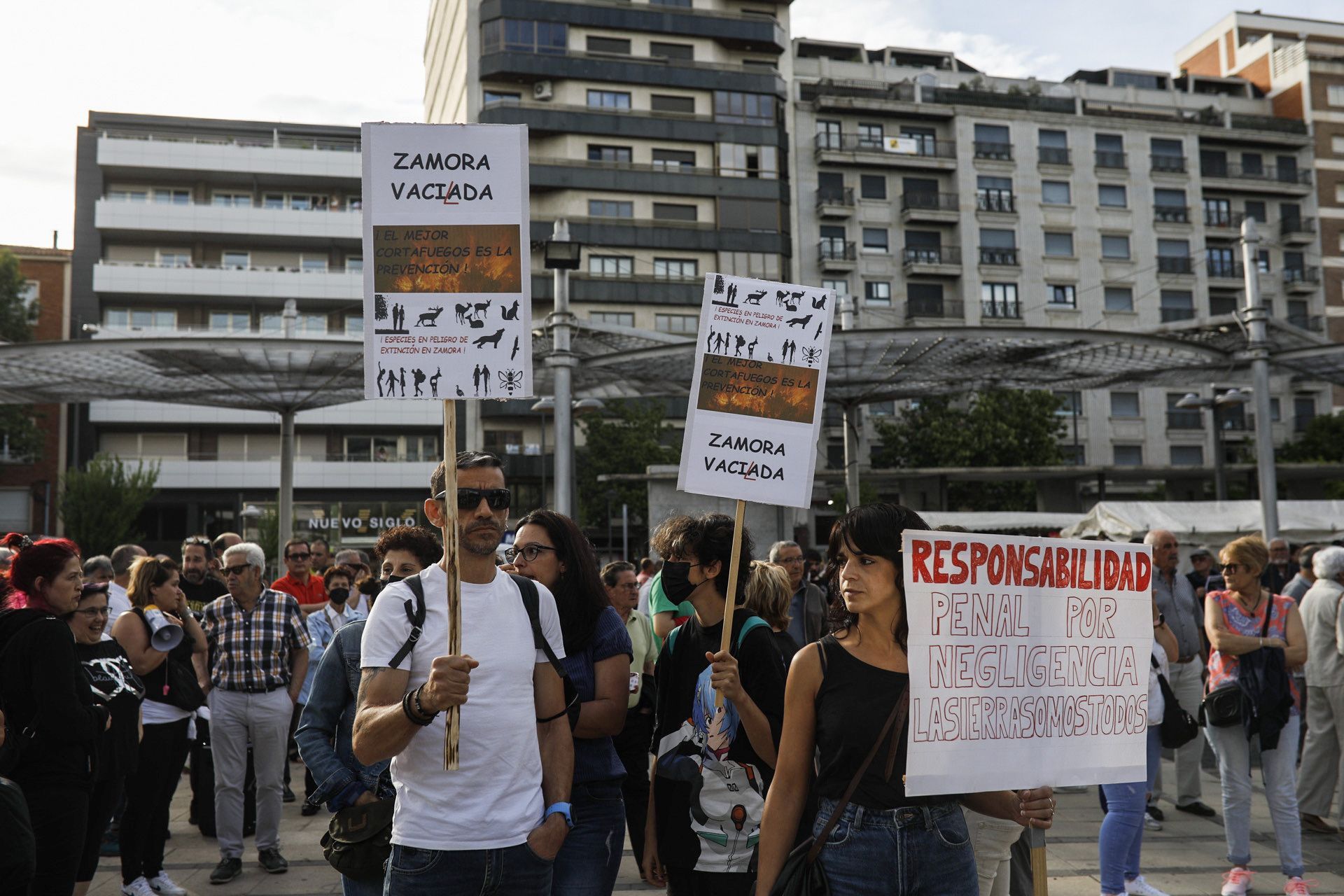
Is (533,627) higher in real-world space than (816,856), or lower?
higher

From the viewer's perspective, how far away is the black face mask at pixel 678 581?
4.46 meters

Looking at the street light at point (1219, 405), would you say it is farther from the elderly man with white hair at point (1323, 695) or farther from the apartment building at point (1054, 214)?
the apartment building at point (1054, 214)

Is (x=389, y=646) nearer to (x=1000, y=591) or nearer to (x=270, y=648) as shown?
(x=1000, y=591)

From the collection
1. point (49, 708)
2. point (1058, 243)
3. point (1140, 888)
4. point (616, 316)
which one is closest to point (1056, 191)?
point (1058, 243)

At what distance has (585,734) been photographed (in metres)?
4.00

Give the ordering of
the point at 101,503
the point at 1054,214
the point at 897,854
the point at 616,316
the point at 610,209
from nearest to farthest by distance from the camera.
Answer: the point at 897,854
the point at 101,503
the point at 616,316
the point at 610,209
the point at 1054,214

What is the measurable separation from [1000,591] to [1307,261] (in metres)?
66.6

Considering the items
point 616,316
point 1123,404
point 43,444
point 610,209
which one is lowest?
point 43,444

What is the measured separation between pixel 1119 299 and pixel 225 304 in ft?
140

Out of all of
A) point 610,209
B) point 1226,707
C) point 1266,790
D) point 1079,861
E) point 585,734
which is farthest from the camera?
point 610,209

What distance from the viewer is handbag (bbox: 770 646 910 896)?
319cm

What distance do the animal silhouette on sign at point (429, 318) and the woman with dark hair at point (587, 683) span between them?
81 cm

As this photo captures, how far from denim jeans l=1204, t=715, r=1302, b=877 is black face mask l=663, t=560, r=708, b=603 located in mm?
3969

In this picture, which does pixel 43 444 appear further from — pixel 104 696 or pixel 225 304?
pixel 104 696
